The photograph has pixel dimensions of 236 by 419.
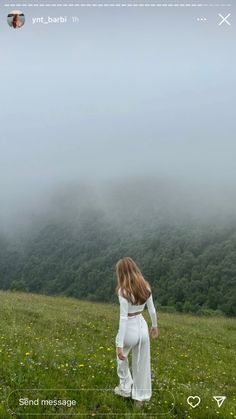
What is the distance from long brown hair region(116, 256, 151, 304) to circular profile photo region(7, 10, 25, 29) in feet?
17.8

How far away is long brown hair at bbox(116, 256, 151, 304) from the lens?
7.48m

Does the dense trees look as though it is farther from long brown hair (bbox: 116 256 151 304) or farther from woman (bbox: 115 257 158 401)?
long brown hair (bbox: 116 256 151 304)

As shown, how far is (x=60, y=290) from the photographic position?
13500 centimetres

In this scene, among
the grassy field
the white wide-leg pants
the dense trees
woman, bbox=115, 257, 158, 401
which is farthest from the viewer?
the dense trees

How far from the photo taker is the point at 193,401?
791cm

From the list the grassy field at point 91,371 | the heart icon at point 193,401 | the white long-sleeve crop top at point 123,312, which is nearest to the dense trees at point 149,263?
the grassy field at point 91,371

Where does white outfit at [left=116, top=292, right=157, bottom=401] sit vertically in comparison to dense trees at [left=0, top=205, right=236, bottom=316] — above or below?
above

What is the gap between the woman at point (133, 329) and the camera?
24.5 feet

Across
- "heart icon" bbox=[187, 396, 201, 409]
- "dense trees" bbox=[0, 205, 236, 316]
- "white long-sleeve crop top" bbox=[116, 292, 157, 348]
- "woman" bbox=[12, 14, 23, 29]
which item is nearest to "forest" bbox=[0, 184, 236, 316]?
"dense trees" bbox=[0, 205, 236, 316]

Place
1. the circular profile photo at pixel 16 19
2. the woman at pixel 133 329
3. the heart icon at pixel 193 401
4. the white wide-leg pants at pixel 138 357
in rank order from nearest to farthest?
the woman at pixel 133 329 → the white wide-leg pants at pixel 138 357 → the heart icon at pixel 193 401 → the circular profile photo at pixel 16 19

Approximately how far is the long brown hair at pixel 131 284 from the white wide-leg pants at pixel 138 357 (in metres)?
0.41

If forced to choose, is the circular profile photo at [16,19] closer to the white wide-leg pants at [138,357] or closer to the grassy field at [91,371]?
the white wide-leg pants at [138,357]

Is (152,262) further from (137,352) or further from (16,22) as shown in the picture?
(16,22)

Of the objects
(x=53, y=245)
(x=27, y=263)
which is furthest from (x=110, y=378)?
(x=53, y=245)
